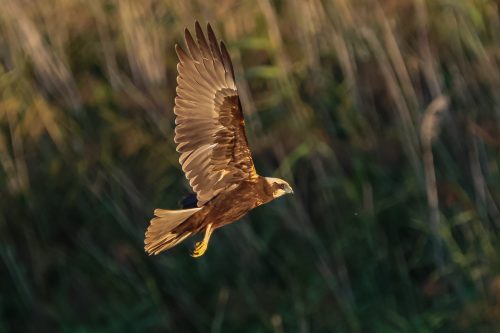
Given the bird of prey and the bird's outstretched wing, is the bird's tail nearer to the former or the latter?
the bird of prey

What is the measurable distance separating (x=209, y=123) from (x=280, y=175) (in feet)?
5.52

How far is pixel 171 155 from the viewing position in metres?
6.59

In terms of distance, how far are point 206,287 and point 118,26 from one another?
122cm

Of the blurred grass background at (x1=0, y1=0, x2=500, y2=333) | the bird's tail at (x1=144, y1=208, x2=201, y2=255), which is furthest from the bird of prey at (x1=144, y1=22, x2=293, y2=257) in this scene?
the blurred grass background at (x1=0, y1=0, x2=500, y2=333)

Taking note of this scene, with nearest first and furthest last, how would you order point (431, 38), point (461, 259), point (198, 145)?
point (198, 145) → point (461, 259) → point (431, 38)

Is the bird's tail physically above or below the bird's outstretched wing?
below

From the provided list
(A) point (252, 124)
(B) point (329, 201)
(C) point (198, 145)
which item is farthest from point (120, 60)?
(C) point (198, 145)

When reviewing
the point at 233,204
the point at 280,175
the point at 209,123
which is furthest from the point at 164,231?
the point at 280,175

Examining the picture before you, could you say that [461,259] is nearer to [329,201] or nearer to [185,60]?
[329,201]

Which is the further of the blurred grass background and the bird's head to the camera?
the blurred grass background

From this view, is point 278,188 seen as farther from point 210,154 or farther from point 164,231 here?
point 164,231

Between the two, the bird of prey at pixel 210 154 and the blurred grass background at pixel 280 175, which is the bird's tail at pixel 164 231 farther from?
the blurred grass background at pixel 280 175

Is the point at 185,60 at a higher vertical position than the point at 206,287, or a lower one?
higher

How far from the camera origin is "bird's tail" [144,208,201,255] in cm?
462
